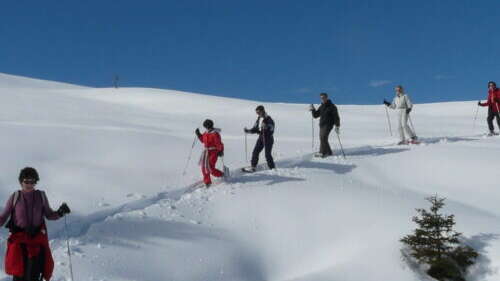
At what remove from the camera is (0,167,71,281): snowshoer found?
223 inches

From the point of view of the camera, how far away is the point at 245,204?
10211 millimetres

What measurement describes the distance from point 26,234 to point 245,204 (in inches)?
201

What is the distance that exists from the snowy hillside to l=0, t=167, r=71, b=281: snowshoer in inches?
50.2

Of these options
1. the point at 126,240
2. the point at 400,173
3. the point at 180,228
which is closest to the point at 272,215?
the point at 180,228

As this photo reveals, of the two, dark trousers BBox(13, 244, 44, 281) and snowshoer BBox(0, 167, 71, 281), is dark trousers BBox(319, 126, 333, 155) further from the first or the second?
dark trousers BBox(13, 244, 44, 281)

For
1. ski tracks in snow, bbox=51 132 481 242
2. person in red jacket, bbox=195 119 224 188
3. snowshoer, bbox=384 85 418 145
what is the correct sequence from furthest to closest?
snowshoer, bbox=384 85 418 145 → person in red jacket, bbox=195 119 224 188 → ski tracks in snow, bbox=51 132 481 242

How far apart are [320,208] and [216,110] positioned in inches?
911

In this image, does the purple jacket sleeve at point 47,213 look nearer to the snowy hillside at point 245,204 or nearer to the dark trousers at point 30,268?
the dark trousers at point 30,268

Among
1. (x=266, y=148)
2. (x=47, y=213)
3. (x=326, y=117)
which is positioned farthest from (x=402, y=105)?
(x=47, y=213)

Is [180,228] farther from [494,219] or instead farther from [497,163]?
[497,163]

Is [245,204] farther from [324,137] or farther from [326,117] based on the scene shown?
[326,117]

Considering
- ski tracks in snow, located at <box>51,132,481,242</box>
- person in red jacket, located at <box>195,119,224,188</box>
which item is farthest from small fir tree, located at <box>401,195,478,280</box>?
ski tracks in snow, located at <box>51,132,481,242</box>

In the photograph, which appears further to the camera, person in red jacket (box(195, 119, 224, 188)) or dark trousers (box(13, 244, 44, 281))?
person in red jacket (box(195, 119, 224, 188))

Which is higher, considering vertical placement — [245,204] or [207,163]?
[207,163]
